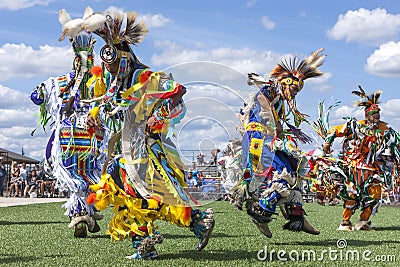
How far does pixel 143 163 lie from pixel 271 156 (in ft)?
5.96

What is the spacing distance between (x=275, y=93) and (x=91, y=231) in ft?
8.55

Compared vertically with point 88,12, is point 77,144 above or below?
below

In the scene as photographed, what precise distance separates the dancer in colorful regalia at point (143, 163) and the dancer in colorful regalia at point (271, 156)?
1.30 m

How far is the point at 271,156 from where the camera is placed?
6227mm

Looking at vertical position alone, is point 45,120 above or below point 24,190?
above

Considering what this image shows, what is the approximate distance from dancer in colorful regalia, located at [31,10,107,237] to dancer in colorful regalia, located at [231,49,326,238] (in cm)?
174

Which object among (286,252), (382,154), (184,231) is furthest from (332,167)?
(286,252)

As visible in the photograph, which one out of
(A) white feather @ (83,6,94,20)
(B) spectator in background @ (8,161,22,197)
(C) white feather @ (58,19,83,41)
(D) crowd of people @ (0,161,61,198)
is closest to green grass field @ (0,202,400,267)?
(C) white feather @ (58,19,83,41)

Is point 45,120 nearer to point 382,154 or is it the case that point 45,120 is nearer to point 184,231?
point 184,231

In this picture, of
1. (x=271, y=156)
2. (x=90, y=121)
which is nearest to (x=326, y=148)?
(x=271, y=156)

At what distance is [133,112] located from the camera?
4.82 meters

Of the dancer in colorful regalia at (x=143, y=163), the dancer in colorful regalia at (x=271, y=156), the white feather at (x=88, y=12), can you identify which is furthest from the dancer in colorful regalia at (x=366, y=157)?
the white feather at (x=88, y=12)

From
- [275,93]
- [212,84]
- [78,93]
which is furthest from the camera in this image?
[78,93]

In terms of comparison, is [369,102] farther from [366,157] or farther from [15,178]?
[15,178]
